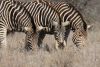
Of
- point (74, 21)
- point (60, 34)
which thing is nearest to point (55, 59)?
point (60, 34)

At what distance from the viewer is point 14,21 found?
1473 centimetres

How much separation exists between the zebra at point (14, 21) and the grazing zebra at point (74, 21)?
1458 mm

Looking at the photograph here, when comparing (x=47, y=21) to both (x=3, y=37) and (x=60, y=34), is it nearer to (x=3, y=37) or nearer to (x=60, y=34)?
(x=60, y=34)

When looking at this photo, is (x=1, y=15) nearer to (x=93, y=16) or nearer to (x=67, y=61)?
(x=67, y=61)

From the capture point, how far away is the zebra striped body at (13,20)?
14.4 m

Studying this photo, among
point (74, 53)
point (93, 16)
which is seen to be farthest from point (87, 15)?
point (74, 53)

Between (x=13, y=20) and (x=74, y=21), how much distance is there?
2358 mm

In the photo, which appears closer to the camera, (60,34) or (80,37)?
(60,34)

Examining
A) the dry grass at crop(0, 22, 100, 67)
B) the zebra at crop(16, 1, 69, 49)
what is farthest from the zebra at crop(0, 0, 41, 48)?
the dry grass at crop(0, 22, 100, 67)

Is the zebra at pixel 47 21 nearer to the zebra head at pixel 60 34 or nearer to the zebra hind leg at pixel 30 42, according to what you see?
the zebra head at pixel 60 34

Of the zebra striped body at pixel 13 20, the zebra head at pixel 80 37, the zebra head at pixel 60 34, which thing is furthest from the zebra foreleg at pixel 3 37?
the zebra head at pixel 80 37

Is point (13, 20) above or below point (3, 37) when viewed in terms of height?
above

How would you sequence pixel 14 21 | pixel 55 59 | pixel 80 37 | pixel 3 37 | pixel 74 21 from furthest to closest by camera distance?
pixel 74 21 < pixel 14 21 < pixel 80 37 < pixel 3 37 < pixel 55 59

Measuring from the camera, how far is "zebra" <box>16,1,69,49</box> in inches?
553
